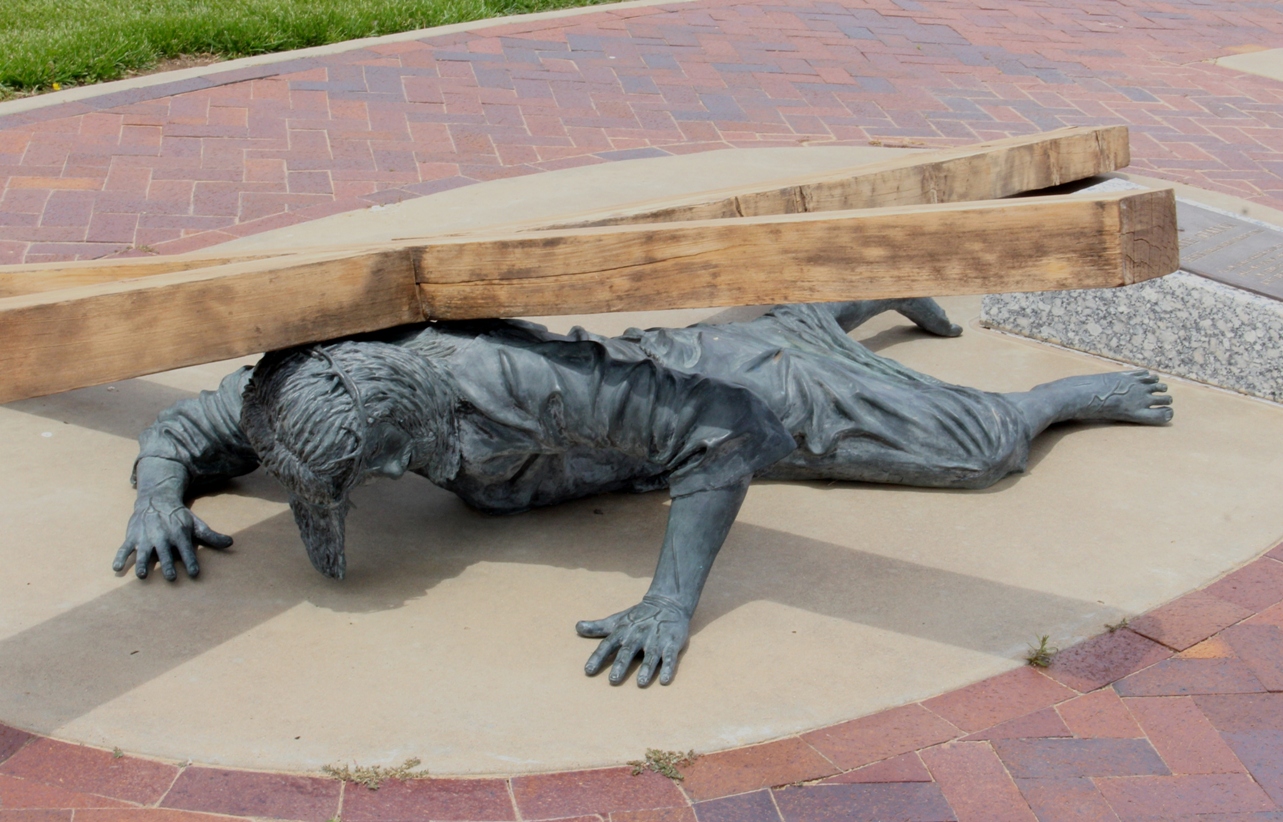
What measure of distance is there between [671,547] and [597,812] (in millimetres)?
650

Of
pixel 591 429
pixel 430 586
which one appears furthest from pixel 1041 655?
pixel 430 586

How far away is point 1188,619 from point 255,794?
6.50 feet

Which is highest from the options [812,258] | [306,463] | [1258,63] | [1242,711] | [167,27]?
[812,258]

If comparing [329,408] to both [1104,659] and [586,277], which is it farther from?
[1104,659]

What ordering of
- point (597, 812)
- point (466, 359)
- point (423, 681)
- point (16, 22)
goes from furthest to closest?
point (16, 22) < point (466, 359) < point (423, 681) < point (597, 812)

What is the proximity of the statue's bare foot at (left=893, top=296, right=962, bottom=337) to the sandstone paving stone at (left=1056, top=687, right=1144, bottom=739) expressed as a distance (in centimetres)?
179

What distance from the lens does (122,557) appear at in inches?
118

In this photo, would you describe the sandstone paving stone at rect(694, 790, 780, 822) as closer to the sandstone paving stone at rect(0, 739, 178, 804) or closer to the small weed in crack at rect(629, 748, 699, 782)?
the small weed in crack at rect(629, 748, 699, 782)

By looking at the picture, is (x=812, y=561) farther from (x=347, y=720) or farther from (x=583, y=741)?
(x=347, y=720)

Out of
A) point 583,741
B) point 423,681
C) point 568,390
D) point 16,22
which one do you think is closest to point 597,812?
point 583,741

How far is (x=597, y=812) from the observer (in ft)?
7.59

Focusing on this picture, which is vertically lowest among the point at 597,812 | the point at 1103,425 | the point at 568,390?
the point at 1103,425

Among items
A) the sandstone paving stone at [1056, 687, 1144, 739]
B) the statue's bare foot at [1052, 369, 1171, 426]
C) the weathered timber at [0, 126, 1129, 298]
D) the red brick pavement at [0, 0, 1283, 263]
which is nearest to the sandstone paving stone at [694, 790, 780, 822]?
the sandstone paving stone at [1056, 687, 1144, 739]

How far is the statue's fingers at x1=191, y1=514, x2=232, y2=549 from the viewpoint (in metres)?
3.10
